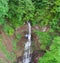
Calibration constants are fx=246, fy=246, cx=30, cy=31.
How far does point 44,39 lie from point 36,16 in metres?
1.57

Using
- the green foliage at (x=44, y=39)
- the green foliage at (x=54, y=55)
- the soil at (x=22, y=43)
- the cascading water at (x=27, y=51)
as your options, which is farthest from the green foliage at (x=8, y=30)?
the green foliage at (x=54, y=55)

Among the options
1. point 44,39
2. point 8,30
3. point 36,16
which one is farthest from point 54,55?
point 36,16

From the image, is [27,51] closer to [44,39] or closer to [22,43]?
[22,43]

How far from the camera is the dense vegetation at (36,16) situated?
13923 mm

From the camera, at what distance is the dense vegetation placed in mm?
13923

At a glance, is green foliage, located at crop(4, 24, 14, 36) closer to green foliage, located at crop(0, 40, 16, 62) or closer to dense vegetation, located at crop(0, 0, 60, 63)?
dense vegetation, located at crop(0, 0, 60, 63)

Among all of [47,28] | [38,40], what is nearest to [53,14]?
[47,28]

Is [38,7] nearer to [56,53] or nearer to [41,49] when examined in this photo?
[41,49]

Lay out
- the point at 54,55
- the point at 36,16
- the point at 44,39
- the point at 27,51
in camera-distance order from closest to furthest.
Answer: the point at 54,55, the point at 27,51, the point at 44,39, the point at 36,16

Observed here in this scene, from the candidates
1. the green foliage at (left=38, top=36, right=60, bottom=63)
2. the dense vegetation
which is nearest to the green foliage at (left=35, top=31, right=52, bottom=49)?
the dense vegetation

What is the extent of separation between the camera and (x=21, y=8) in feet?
45.7

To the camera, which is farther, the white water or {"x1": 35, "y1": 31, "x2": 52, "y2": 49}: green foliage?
{"x1": 35, "y1": 31, "x2": 52, "y2": 49}: green foliage

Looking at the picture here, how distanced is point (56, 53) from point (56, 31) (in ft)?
10.0

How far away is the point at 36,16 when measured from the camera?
A: 1518 centimetres
